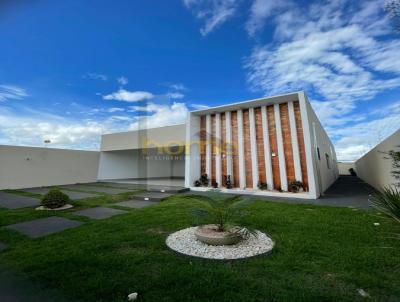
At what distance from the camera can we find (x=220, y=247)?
327 cm

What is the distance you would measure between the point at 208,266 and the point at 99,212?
15.0ft

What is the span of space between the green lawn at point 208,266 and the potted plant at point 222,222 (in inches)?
22.8

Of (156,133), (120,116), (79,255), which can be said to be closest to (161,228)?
(79,255)

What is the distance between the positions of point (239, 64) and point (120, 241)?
8.28 m

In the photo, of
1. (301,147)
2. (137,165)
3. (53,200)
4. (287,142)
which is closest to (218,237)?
(53,200)

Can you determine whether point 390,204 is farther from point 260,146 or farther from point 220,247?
point 260,146

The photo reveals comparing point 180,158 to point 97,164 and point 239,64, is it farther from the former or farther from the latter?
point 239,64

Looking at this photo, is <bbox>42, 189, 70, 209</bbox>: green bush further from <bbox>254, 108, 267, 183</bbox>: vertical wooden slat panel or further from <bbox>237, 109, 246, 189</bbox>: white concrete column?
<bbox>254, 108, 267, 183</bbox>: vertical wooden slat panel

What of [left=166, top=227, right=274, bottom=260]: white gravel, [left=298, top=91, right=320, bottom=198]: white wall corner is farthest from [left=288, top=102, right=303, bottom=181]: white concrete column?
[left=166, top=227, right=274, bottom=260]: white gravel

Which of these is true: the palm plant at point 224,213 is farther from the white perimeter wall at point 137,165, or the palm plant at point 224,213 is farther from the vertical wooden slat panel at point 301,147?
the white perimeter wall at point 137,165

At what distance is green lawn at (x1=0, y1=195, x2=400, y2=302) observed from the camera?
80.4 inches

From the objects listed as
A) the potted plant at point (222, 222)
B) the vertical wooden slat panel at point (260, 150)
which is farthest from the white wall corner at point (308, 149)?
the potted plant at point (222, 222)

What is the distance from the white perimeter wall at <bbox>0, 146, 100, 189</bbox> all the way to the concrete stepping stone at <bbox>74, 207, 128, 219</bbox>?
8.69 m

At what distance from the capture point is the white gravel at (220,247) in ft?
9.77
